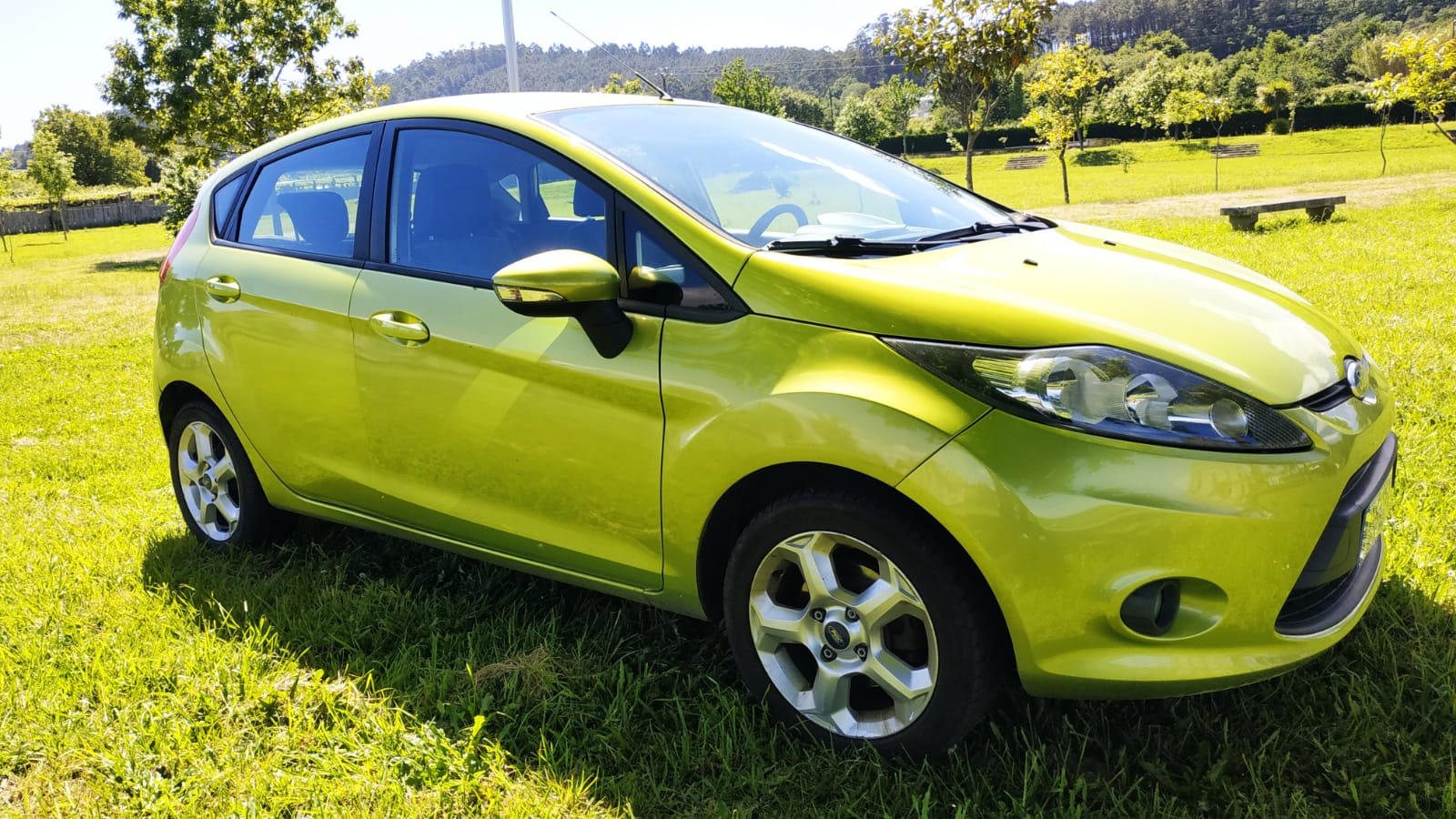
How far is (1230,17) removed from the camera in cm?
14150

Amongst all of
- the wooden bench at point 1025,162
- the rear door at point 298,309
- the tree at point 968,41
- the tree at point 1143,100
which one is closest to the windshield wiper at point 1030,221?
the rear door at point 298,309

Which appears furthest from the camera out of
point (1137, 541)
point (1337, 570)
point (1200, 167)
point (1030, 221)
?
point (1200, 167)

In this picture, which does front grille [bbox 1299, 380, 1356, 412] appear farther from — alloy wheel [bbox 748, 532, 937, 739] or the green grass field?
the green grass field

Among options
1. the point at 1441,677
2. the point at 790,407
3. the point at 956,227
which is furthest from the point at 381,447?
the point at 1441,677

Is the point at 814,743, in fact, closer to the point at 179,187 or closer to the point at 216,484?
the point at 216,484

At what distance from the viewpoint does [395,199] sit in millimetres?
3154

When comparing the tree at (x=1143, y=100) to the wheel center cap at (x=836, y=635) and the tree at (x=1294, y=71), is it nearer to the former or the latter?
the tree at (x=1294, y=71)

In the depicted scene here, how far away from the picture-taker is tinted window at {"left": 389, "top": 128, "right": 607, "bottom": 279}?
8.97ft

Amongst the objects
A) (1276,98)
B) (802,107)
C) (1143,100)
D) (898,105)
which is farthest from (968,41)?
(802,107)

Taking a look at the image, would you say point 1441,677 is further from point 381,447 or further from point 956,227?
point 381,447

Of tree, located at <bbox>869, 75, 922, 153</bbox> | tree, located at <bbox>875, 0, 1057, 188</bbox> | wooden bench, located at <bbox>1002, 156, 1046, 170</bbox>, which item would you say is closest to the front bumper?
tree, located at <bbox>875, 0, 1057, 188</bbox>

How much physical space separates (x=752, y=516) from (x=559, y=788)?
77 cm

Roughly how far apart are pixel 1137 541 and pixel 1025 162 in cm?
5714

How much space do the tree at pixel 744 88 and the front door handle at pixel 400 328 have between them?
7191cm
